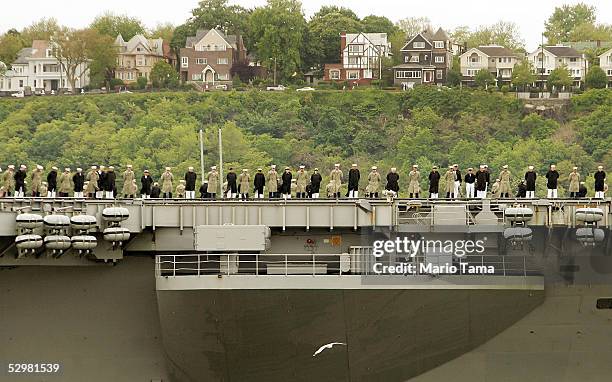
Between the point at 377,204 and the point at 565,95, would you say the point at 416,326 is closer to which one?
the point at 377,204

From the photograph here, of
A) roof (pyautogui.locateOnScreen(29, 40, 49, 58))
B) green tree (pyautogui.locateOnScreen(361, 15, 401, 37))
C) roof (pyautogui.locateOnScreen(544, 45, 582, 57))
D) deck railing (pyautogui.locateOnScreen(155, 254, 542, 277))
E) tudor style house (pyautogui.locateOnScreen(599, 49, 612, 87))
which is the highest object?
green tree (pyautogui.locateOnScreen(361, 15, 401, 37))

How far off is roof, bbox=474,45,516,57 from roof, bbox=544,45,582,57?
427 centimetres

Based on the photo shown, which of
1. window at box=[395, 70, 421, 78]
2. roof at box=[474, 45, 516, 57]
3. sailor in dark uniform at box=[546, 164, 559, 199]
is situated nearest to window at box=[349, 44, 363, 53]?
window at box=[395, 70, 421, 78]

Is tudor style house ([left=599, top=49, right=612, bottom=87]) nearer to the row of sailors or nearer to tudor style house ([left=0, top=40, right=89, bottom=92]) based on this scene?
tudor style house ([left=0, top=40, right=89, bottom=92])

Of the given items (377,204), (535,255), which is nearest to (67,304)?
(377,204)

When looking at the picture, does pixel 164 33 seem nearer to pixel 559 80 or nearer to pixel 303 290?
pixel 559 80

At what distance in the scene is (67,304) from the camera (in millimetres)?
47000

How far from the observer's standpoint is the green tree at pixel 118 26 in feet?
616

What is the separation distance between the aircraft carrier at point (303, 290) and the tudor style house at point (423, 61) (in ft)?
403

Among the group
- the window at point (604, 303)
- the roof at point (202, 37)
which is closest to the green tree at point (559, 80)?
the roof at point (202, 37)

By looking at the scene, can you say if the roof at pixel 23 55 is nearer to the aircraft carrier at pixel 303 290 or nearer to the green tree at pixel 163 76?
the green tree at pixel 163 76

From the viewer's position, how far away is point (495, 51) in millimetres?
174625

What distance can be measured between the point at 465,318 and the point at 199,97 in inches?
4490

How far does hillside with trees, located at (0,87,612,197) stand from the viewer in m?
132
